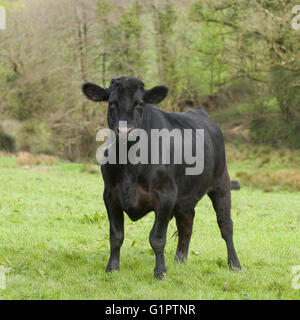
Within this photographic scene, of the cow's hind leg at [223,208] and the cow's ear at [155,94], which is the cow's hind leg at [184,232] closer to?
the cow's hind leg at [223,208]

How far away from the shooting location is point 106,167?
507 centimetres

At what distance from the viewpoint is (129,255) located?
615 centimetres

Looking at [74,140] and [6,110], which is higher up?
[6,110]

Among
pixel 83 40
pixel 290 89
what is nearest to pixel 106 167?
pixel 290 89

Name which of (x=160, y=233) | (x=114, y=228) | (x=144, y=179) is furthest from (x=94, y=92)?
(x=160, y=233)

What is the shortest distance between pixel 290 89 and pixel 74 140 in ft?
47.1

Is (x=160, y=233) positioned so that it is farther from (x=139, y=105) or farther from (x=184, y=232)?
(x=139, y=105)

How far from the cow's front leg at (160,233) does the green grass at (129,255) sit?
0.12 m

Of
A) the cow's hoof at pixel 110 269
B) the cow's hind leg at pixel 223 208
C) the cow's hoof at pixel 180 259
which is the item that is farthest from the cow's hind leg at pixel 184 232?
the cow's hoof at pixel 110 269

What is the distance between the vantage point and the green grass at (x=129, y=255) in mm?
4586

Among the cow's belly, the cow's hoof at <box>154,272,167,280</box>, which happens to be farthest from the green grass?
the cow's belly

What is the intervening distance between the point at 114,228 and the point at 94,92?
1.54 metres
